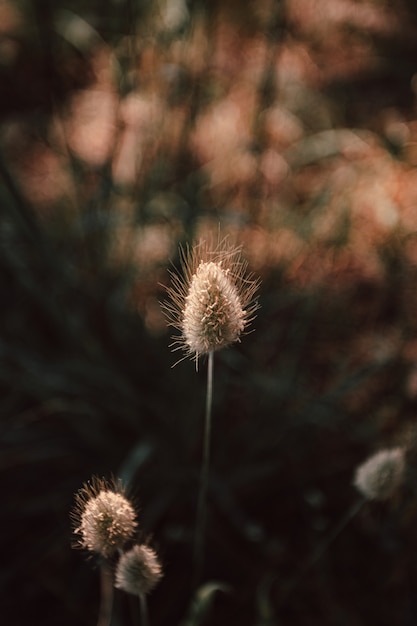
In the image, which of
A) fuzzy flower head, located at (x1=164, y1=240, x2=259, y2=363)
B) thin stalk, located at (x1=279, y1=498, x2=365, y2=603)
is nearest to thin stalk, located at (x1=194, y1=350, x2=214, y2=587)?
fuzzy flower head, located at (x1=164, y1=240, x2=259, y2=363)

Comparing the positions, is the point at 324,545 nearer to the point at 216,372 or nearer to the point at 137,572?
the point at 137,572

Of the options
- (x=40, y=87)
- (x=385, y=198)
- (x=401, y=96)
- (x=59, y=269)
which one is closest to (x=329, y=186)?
(x=385, y=198)

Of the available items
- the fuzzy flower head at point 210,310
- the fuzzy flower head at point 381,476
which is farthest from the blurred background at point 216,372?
the fuzzy flower head at point 210,310

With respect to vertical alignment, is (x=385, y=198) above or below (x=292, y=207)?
below

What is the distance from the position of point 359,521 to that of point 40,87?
1.89 meters

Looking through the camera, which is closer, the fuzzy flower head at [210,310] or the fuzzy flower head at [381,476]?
the fuzzy flower head at [210,310]

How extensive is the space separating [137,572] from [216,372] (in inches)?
25.6

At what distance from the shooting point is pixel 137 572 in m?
0.52

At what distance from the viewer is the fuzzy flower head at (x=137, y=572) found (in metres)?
0.51

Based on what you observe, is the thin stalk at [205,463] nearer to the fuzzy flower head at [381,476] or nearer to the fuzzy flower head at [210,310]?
the fuzzy flower head at [210,310]

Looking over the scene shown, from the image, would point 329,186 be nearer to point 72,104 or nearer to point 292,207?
point 292,207

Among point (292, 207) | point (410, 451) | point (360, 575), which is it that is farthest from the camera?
point (292, 207)

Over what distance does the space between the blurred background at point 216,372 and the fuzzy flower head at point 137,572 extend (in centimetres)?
13

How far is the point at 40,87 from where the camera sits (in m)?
2.17
